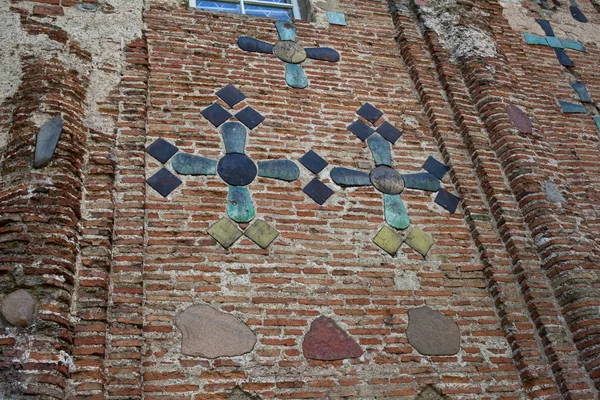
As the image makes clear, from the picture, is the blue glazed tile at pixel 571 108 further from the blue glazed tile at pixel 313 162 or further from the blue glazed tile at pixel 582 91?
the blue glazed tile at pixel 313 162

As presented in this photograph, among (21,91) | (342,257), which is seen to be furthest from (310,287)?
(21,91)

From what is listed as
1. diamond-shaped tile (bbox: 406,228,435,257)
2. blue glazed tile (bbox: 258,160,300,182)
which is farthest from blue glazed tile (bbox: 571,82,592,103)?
blue glazed tile (bbox: 258,160,300,182)

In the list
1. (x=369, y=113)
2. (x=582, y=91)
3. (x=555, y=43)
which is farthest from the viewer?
(x=555, y=43)

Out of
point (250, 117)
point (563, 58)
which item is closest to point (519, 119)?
point (563, 58)

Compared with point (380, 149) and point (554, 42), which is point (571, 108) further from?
point (380, 149)

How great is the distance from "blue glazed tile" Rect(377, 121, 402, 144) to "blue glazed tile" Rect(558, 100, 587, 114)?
6.58 ft

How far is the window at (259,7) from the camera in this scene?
5895mm

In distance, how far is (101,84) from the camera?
181 inches

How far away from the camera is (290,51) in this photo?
535cm

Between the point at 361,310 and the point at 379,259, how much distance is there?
436 mm

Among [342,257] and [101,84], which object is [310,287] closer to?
[342,257]

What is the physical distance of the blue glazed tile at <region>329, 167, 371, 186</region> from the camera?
4656 mm

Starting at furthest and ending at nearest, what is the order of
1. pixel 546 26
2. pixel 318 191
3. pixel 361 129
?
pixel 546 26 → pixel 361 129 → pixel 318 191

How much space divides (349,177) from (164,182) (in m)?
1.39
